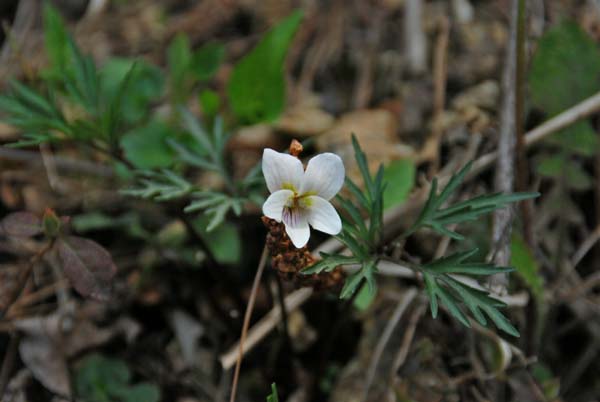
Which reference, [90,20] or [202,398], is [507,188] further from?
[90,20]

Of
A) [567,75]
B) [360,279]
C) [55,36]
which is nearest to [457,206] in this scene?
[360,279]

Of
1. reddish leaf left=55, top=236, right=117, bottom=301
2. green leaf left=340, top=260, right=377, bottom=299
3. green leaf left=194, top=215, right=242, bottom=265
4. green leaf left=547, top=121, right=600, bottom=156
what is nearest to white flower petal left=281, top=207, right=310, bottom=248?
green leaf left=340, top=260, right=377, bottom=299

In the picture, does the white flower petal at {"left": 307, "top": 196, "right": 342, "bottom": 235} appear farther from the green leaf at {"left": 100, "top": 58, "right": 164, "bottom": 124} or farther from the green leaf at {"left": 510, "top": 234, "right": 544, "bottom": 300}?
the green leaf at {"left": 100, "top": 58, "right": 164, "bottom": 124}

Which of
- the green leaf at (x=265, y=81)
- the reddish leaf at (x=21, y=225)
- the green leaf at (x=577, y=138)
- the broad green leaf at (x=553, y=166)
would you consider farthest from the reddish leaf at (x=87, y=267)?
the green leaf at (x=577, y=138)

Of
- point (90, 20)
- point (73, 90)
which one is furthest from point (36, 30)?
point (73, 90)

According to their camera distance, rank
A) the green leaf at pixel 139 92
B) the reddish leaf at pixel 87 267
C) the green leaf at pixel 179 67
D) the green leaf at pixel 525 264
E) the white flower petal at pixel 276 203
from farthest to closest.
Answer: the green leaf at pixel 179 67 → the green leaf at pixel 139 92 → the green leaf at pixel 525 264 → the reddish leaf at pixel 87 267 → the white flower petal at pixel 276 203

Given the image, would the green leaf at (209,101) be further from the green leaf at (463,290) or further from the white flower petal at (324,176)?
the green leaf at (463,290)
